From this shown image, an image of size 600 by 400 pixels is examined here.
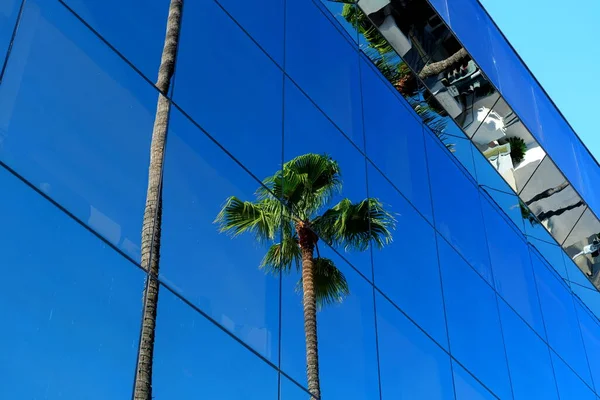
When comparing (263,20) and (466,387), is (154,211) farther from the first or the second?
(466,387)

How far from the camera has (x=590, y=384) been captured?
741 inches

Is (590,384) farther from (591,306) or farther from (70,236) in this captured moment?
(70,236)

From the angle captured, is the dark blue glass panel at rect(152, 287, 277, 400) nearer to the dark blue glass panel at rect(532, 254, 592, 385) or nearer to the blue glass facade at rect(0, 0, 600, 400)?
the blue glass facade at rect(0, 0, 600, 400)

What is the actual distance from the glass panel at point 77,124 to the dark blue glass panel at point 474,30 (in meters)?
10.0

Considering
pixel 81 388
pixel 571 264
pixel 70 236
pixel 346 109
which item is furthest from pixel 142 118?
pixel 571 264

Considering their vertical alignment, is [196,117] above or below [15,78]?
above

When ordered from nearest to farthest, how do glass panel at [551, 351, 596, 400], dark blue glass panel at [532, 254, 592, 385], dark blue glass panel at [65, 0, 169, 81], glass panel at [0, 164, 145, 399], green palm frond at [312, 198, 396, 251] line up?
glass panel at [0, 164, 145, 399], dark blue glass panel at [65, 0, 169, 81], green palm frond at [312, 198, 396, 251], glass panel at [551, 351, 596, 400], dark blue glass panel at [532, 254, 592, 385]

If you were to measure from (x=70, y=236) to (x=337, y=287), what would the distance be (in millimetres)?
4317

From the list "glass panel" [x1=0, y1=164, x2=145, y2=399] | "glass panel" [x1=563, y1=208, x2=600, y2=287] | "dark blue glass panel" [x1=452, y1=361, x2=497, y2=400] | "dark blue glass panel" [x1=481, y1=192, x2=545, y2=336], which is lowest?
"glass panel" [x1=0, y1=164, x2=145, y2=399]

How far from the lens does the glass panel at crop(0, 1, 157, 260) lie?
6898 millimetres

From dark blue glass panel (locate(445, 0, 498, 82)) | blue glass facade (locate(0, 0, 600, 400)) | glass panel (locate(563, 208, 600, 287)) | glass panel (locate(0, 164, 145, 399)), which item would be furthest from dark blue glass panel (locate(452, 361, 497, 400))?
glass panel (locate(563, 208, 600, 287))

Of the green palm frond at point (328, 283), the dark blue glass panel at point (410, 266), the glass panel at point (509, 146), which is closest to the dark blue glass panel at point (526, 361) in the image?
the dark blue glass panel at point (410, 266)

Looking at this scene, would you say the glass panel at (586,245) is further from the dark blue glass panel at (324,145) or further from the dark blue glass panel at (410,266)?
the dark blue glass panel at (324,145)

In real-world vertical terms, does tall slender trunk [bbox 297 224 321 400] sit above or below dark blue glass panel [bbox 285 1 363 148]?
below
